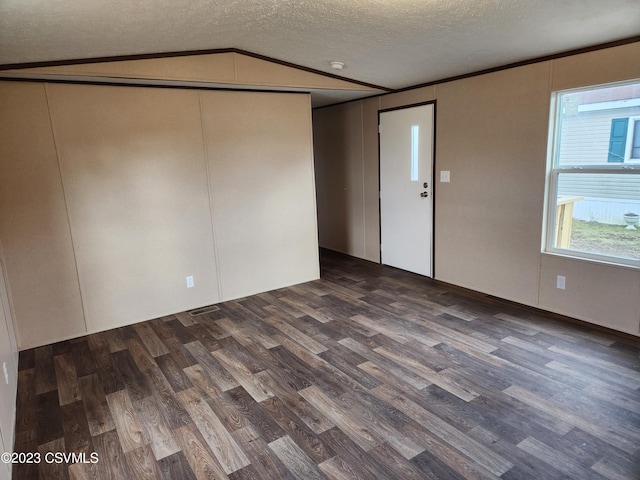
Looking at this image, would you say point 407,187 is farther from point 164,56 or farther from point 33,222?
point 33,222

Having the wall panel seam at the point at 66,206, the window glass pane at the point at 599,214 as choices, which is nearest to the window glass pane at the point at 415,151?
the window glass pane at the point at 599,214

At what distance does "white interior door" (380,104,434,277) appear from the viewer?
180 inches

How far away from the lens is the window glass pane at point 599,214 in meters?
3.06

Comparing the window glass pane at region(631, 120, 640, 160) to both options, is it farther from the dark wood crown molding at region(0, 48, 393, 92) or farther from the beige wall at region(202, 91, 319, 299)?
the beige wall at region(202, 91, 319, 299)

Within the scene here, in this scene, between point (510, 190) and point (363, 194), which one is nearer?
point (510, 190)

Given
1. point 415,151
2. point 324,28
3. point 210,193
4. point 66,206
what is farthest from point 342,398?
point 415,151

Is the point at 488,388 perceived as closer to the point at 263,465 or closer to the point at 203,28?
the point at 263,465

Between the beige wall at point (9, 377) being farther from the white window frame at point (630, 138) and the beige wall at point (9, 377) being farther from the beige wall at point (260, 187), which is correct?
the white window frame at point (630, 138)

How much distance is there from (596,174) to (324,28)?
2.43 m

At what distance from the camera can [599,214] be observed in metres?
3.25

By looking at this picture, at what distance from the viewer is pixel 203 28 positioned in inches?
115

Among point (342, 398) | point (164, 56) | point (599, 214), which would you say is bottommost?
point (342, 398)

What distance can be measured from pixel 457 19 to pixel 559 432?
2574 mm

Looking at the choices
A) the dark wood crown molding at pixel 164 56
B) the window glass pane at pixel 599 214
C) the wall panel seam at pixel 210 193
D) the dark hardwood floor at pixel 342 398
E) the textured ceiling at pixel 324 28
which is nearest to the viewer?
the dark hardwood floor at pixel 342 398
